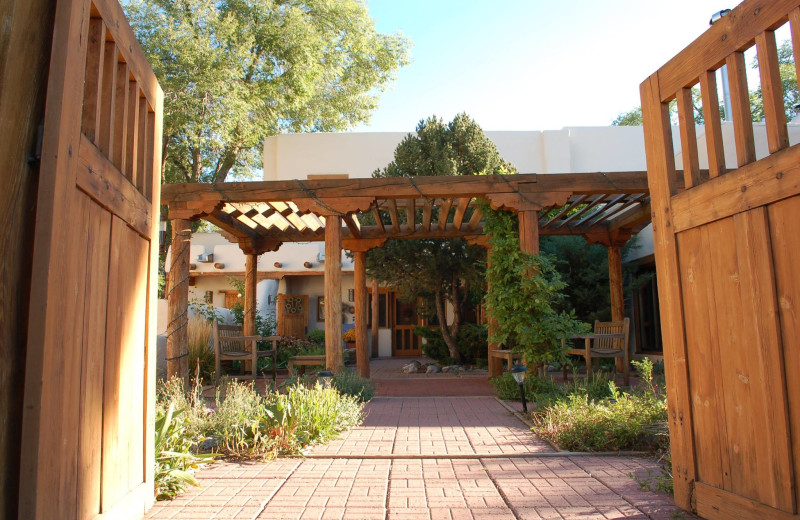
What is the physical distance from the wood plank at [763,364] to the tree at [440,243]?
880 cm

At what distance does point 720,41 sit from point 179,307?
696 centimetres

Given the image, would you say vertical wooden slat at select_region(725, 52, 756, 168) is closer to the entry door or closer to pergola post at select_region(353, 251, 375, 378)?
pergola post at select_region(353, 251, 375, 378)

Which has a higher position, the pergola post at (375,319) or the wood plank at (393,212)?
the wood plank at (393,212)

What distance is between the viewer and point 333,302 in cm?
774

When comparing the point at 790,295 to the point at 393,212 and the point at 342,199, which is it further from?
the point at 393,212

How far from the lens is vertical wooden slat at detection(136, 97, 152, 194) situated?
3.17 m

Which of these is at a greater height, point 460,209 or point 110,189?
point 460,209

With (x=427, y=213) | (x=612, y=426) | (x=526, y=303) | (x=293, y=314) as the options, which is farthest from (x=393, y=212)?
(x=293, y=314)

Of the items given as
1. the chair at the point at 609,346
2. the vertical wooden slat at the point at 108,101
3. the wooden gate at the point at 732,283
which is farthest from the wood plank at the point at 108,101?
the chair at the point at 609,346

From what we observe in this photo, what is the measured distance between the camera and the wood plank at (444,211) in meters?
8.37

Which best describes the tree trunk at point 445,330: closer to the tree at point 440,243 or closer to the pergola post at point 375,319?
the tree at point 440,243

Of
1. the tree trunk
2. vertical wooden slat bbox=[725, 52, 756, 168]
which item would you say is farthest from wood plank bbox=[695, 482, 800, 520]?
the tree trunk

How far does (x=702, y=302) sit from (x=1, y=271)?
290cm

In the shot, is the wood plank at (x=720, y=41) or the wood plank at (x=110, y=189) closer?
the wood plank at (x=110, y=189)
